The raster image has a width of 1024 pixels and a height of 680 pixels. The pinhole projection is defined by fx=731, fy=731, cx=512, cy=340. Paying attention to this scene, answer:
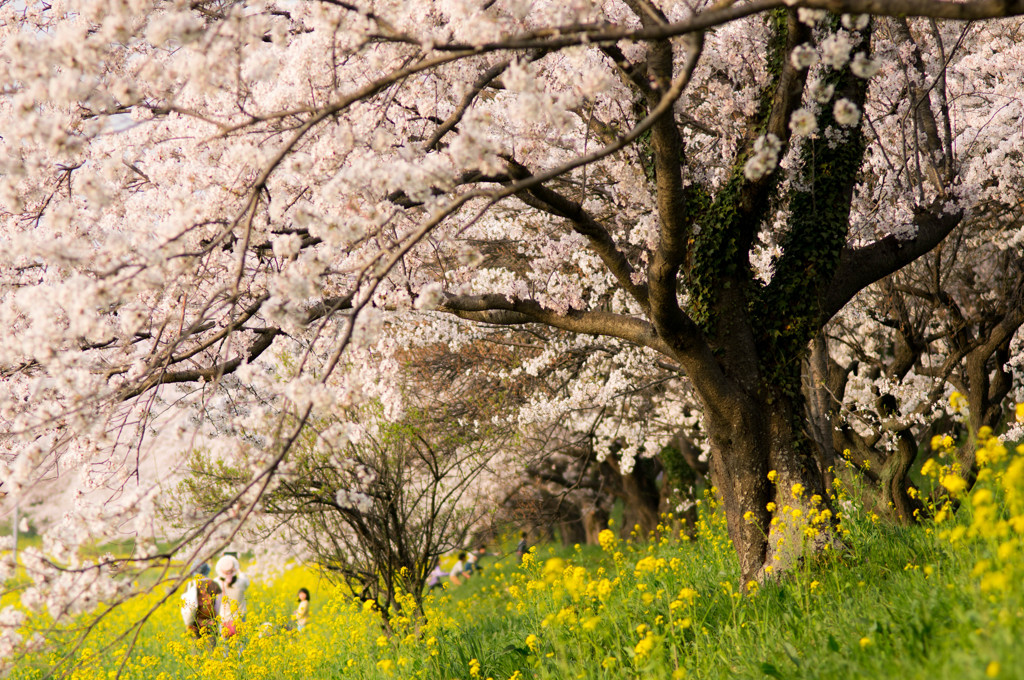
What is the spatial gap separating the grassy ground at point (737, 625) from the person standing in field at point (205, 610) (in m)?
0.34

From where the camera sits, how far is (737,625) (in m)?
4.07

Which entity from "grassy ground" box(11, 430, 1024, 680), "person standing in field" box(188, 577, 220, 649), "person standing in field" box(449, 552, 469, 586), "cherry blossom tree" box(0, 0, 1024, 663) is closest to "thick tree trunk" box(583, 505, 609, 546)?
"person standing in field" box(449, 552, 469, 586)

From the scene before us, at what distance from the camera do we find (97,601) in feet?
11.4

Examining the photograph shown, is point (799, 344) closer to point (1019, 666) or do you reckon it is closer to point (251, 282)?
point (1019, 666)

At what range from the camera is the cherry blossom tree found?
3.53 meters

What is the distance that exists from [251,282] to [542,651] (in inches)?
133

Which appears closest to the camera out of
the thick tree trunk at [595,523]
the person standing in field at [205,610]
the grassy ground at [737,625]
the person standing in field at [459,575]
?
the grassy ground at [737,625]

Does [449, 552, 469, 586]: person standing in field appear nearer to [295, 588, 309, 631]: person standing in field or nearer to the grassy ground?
[295, 588, 309, 631]: person standing in field

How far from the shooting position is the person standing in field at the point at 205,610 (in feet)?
26.8

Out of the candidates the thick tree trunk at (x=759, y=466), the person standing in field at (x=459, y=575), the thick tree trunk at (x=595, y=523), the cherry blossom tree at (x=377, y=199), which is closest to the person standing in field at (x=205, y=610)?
the cherry blossom tree at (x=377, y=199)

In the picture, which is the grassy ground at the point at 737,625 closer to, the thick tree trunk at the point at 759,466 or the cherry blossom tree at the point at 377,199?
the thick tree trunk at the point at 759,466

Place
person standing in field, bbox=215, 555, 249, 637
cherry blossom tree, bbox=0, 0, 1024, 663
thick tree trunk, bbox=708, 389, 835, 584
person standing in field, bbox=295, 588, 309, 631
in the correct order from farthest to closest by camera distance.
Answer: person standing in field, bbox=295, 588, 309, 631, person standing in field, bbox=215, 555, 249, 637, thick tree trunk, bbox=708, 389, 835, 584, cherry blossom tree, bbox=0, 0, 1024, 663

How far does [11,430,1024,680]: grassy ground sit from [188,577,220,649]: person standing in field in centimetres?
34

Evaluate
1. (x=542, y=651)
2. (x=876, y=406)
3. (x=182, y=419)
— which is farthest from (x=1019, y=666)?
(x=876, y=406)
